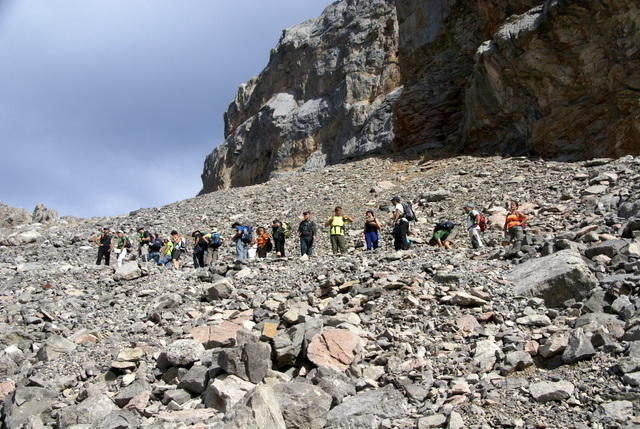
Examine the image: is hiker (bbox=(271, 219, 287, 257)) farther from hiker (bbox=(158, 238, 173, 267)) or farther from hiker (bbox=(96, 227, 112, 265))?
hiker (bbox=(96, 227, 112, 265))

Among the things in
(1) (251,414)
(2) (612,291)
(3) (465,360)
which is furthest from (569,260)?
(1) (251,414)

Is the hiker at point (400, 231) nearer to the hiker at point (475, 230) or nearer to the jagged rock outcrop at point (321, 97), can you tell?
the hiker at point (475, 230)

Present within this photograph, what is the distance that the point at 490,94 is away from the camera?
29.6 metres

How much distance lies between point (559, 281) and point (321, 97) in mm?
46947

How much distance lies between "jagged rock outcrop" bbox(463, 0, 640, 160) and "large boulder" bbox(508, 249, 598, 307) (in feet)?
50.5

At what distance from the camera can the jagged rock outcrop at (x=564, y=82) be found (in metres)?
23.7

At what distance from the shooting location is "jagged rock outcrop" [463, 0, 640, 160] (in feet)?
77.9

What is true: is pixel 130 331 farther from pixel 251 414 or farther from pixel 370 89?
pixel 370 89

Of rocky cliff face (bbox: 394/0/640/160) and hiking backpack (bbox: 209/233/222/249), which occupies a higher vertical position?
rocky cliff face (bbox: 394/0/640/160)

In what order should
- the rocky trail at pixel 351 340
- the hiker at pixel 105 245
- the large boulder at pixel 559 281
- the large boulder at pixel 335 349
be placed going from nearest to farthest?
1. the rocky trail at pixel 351 340
2. the large boulder at pixel 335 349
3. the large boulder at pixel 559 281
4. the hiker at pixel 105 245

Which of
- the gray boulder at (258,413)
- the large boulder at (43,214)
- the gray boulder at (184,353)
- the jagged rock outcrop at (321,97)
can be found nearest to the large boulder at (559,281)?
the gray boulder at (258,413)

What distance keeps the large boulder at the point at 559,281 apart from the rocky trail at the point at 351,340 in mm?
23

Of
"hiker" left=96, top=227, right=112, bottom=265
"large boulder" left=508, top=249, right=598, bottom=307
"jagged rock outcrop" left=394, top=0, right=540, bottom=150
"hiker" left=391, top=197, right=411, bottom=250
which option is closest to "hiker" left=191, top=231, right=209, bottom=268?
"hiker" left=96, top=227, right=112, bottom=265

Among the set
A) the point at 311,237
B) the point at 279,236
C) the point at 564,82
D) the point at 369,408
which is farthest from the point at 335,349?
the point at 564,82
